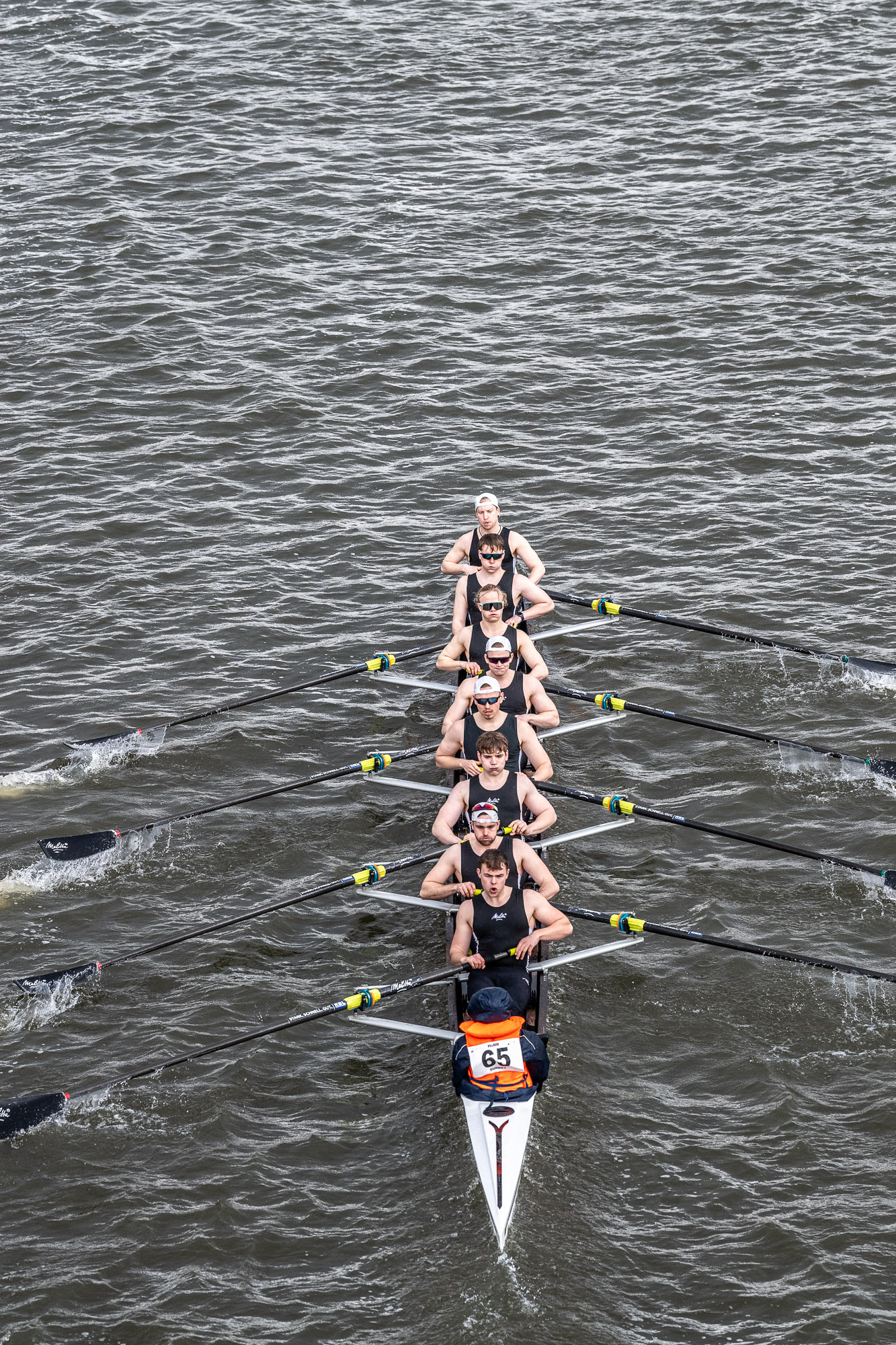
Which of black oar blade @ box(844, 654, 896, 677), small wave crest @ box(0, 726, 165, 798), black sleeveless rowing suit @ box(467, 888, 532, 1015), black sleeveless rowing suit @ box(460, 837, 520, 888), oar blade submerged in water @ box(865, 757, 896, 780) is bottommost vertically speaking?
small wave crest @ box(0, 726, 165, 798)

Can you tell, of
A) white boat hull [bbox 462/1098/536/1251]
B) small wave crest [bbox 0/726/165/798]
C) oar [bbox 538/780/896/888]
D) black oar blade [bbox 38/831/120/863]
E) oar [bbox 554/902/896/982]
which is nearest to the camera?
white boat hull [bbox 462/1098/536/1251]

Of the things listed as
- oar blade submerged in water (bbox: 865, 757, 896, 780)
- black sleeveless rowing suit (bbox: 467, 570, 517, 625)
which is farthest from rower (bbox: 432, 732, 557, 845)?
oar blade submerged in water (bbox: 865, 757, 896, 780)

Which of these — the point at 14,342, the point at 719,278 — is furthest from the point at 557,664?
the point at 14,342

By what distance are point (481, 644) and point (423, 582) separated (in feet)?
11.1

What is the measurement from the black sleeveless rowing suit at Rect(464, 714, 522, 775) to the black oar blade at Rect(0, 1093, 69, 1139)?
162 inches

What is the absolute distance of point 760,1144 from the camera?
9891 millimetres

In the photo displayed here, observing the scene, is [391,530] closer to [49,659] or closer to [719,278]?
[49,659]

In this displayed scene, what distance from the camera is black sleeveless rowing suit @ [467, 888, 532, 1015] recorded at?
10.4 m

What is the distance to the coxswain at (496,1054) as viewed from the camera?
9250 millimetres

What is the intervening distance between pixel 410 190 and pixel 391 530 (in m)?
9.85

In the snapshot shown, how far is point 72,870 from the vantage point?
1275cm

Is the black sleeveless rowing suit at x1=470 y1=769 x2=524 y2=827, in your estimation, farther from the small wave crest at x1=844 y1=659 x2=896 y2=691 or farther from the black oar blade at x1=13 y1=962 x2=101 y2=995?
the small wave crest at x1=844 y1=659 x2=896 y2=691

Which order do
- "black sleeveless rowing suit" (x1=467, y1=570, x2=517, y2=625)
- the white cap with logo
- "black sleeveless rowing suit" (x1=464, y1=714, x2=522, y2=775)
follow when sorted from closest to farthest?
the white cap with logo < "black sleeveless rowing suit" (x1=464, y1=714, x2=522, y2=775) < "black sleeveless rowing suit" (x1=467, y1=570, x2=517, y2=625)

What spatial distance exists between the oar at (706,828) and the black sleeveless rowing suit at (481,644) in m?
1.33
